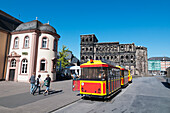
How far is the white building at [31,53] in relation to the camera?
63.4 ft

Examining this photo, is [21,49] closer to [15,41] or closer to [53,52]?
[15,41]

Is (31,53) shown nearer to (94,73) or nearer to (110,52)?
A: (94,73)

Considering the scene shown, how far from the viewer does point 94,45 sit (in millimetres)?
62062

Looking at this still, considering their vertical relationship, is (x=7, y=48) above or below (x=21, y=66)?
above

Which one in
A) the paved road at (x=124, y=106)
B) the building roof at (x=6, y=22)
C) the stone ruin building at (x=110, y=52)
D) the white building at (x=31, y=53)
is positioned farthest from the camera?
the stone ruin building at (x=110, y=52)

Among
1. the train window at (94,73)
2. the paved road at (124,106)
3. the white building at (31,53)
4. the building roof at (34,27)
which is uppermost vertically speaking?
the building roof at (34,27)

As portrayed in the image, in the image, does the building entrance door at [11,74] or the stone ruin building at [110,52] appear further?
the stone ruin building at [110,52]

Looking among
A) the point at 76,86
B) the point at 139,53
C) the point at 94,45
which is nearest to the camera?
the point at 76,86

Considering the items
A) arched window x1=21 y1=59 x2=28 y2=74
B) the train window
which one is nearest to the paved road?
the train window

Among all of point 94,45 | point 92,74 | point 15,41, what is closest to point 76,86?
point 92,74

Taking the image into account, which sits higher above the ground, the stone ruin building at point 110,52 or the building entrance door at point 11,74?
the stone ruin building at point 110,52

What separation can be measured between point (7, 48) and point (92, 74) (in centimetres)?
1914

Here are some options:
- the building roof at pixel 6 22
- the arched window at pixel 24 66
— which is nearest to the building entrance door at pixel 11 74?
the arched window at pixel 24 66

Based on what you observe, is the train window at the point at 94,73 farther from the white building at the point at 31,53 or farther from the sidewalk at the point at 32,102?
the white building at the point at 31,53
